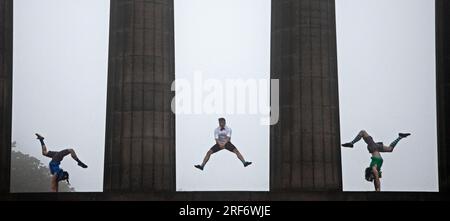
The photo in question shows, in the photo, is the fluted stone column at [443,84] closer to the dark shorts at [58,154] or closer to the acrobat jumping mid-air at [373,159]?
the acrobat jumping mid-air at [373,159]

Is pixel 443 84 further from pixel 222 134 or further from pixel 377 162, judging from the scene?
pixel 222 134

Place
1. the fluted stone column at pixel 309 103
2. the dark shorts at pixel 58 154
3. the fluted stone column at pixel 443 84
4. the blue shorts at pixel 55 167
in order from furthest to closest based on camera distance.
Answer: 1. the dark shorts at pixel 58 154
2. the blue shorts at pixel 55 167
3. the fluted stone column at pixel 443 84
4. the fluted stone column at pixel 309 103

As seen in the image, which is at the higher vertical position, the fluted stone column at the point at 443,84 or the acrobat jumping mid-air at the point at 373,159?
the fluted stone column at the point at 443,84

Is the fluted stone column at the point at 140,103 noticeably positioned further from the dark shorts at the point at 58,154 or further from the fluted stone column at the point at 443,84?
the fluted stone column at the point at 443,84

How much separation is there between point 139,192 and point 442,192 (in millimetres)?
23651

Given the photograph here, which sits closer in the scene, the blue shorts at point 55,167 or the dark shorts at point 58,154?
the blue shorts at point 55,167

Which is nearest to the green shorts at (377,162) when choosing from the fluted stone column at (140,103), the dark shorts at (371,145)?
the dark shorts at (371,145)

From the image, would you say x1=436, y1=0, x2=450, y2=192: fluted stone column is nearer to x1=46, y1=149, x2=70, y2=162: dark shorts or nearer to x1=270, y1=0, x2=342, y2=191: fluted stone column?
x1=270, y1=0, x2=342, y2=191: fluted stone column

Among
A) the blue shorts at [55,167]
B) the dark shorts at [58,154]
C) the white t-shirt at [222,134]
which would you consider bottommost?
the blue shorts at [55,167]

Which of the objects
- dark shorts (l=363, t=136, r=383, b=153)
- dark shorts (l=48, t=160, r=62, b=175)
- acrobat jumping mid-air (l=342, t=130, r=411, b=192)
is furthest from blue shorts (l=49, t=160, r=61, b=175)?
dark shorts (l=363, t=136, r=383, b=153)

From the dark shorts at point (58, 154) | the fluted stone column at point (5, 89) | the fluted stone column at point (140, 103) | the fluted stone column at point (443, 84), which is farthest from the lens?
the dark shorts at point (58, 154)
